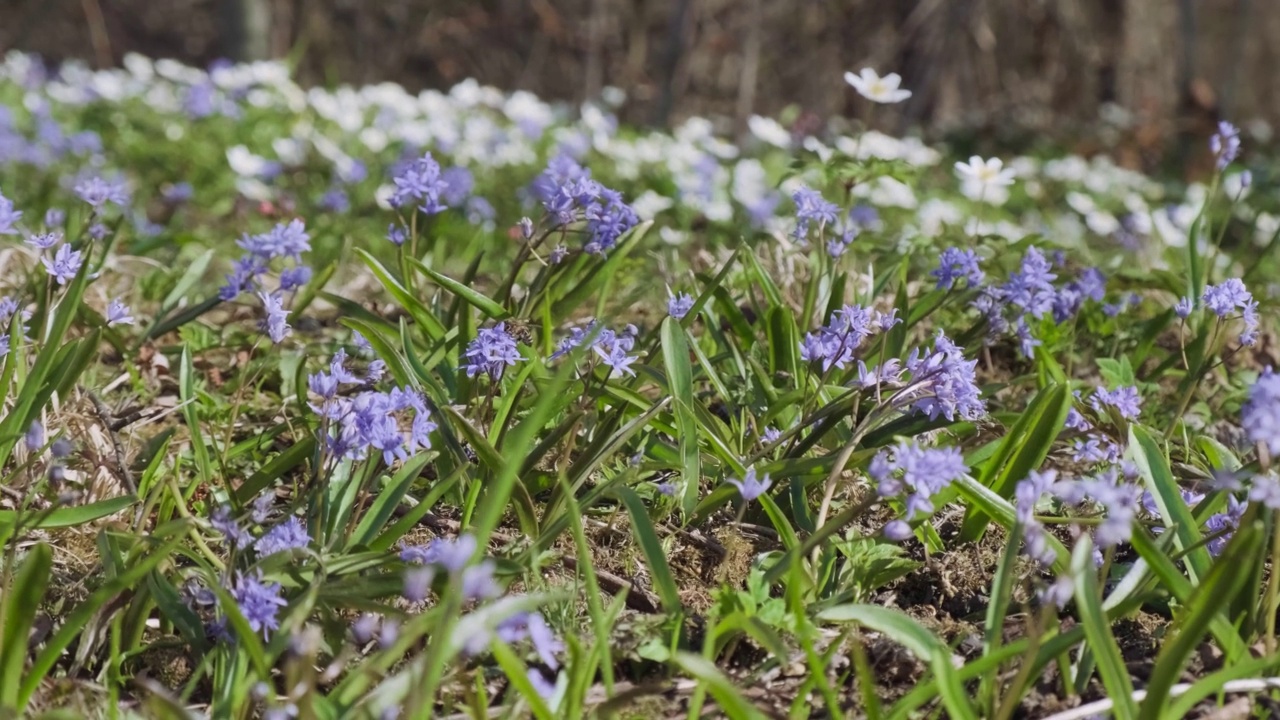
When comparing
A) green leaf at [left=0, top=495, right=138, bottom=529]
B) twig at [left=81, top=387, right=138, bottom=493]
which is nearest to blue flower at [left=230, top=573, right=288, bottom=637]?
green leaf at [left=0, top=495, right=138, bottom=529]

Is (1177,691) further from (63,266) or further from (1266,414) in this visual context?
(63,266)

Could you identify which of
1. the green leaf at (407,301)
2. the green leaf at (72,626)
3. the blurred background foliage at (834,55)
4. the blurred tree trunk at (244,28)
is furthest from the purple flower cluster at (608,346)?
the blurred tree trunk at (244,28)

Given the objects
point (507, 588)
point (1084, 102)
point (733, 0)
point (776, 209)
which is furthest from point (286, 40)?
point (507, 588)

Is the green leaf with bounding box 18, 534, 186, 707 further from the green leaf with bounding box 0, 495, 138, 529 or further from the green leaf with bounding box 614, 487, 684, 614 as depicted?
the green leaf with bounding box 614, 487, 684, 614

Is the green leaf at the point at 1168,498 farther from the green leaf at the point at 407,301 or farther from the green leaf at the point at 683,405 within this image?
the green leaf at the point at 407,301

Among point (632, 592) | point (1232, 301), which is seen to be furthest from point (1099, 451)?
point (632, 592)
